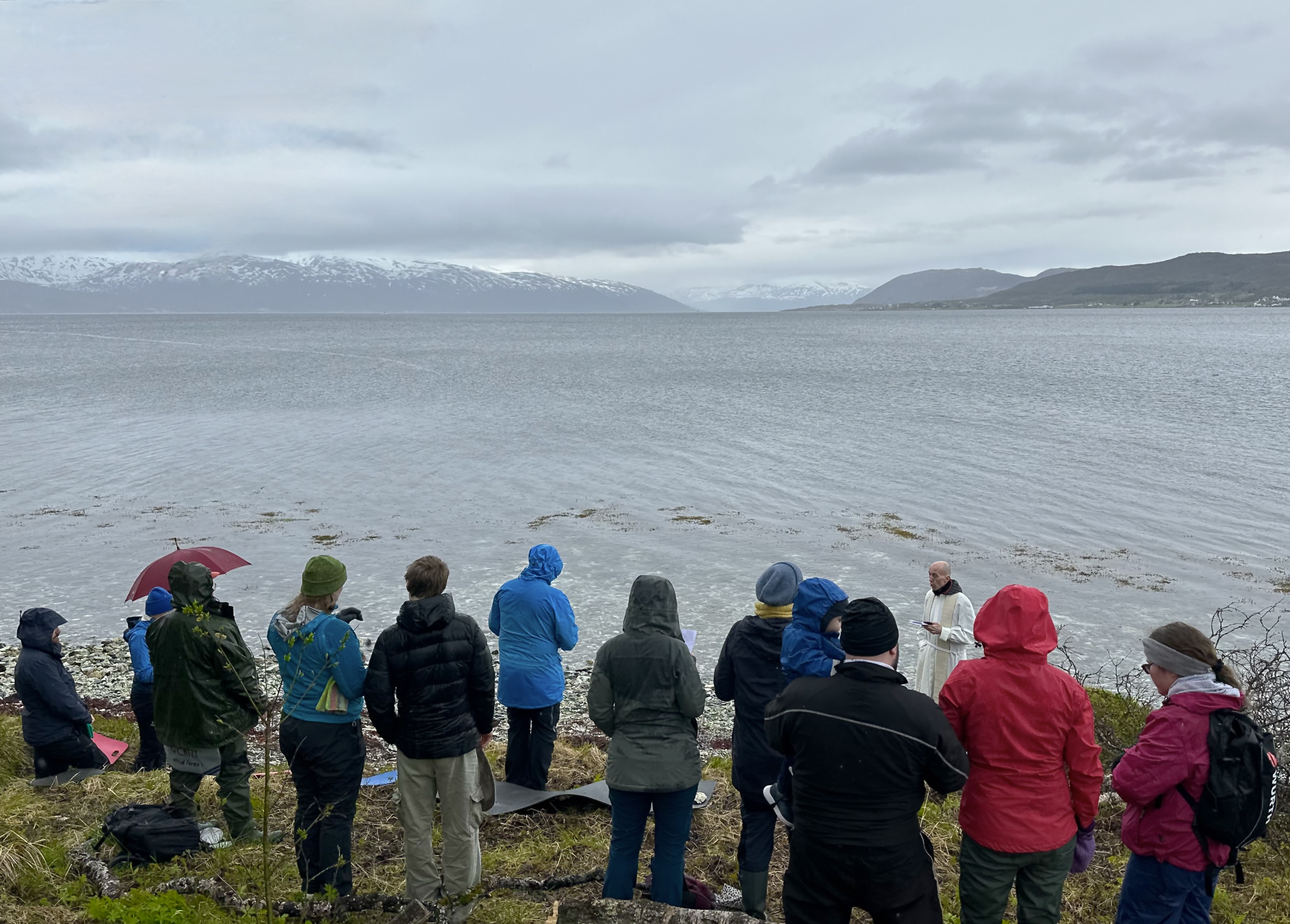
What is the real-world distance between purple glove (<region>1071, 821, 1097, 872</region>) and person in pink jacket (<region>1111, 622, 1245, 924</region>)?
161 mm

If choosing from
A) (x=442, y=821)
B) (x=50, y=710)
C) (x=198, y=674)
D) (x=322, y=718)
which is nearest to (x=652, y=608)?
(x=442, y=821)

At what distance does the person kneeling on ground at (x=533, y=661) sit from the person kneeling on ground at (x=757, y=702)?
7.36 ft

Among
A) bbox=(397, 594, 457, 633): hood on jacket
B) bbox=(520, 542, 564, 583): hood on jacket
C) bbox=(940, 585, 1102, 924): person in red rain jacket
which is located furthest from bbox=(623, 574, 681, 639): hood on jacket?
bbox=(520, 542, 564, 583): hood on jacket

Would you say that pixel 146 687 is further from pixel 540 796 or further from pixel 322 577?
pixel 322 577

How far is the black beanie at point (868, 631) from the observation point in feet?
13.0

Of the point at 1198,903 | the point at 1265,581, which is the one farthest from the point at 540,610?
the point at 1265,581

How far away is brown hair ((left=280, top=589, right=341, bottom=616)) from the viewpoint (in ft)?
18.0

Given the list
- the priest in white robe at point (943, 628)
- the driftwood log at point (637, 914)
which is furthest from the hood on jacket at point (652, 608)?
the priest in white robe at point (943, 628)

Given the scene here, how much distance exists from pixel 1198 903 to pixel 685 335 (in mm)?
172335

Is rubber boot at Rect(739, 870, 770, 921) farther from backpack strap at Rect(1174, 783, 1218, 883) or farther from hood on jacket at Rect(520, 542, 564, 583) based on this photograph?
hood on jacket at Rect(520, 542, 564, 583)

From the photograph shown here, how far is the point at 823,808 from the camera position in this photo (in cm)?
405

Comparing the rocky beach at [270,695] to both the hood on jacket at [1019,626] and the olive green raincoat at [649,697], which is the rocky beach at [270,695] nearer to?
Answer: the olive green raincoat at [649,697]

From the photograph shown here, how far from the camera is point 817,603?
16.6 ft

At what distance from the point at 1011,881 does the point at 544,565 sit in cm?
431
